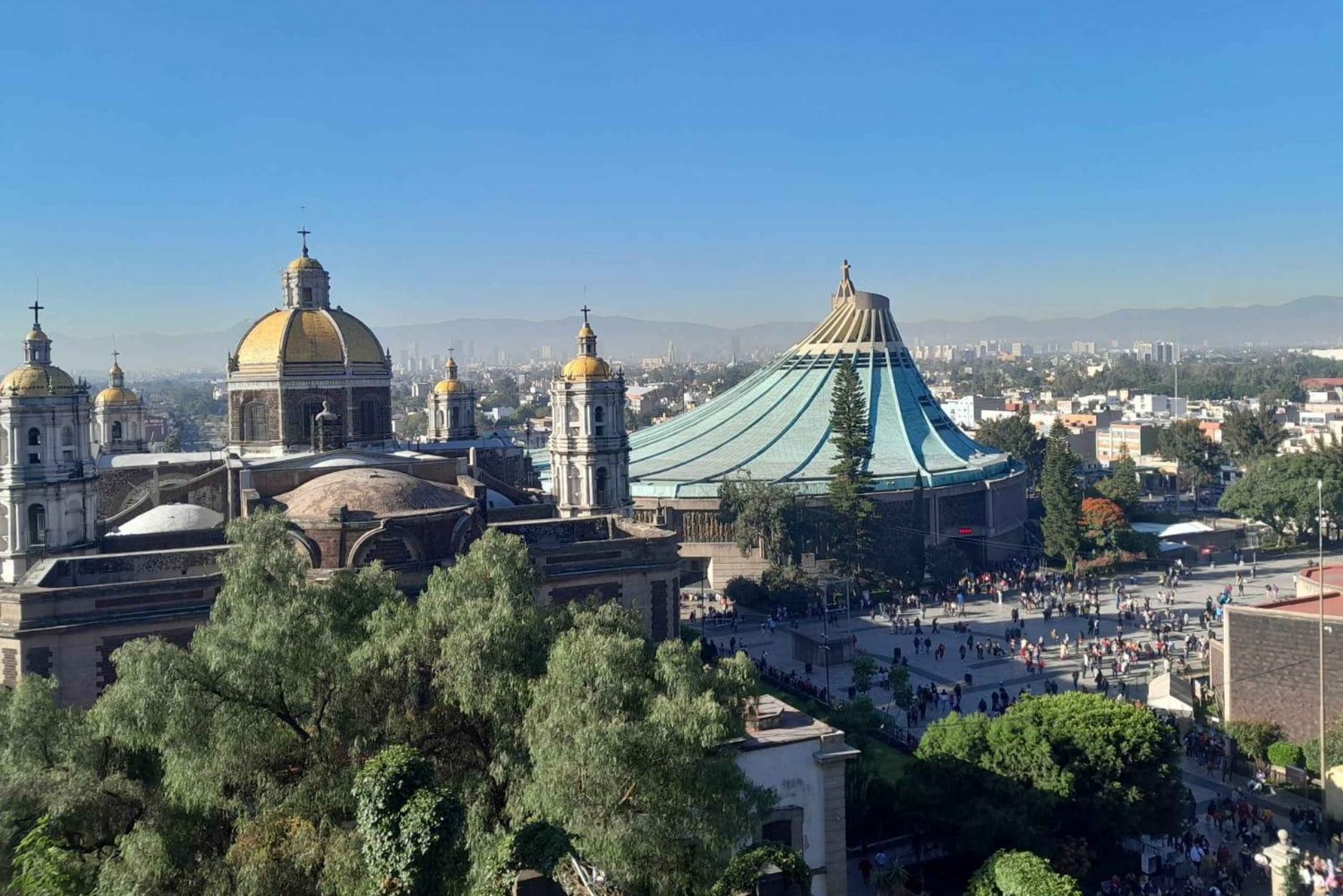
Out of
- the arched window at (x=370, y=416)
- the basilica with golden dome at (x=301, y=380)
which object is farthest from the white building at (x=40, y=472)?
the arched window at (x=370, y=416)

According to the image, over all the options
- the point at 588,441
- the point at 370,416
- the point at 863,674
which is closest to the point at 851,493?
the point at 588,441

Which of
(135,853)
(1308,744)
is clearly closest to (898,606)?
(1308,744)

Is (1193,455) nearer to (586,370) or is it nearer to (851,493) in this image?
(851,493)

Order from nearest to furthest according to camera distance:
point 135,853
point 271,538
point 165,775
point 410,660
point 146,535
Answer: point 135,853 < point 165,775 < point 410,660 < point 271,538 < point 146,535

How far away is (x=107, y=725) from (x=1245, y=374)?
12479cm

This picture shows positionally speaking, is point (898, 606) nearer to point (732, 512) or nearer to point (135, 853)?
point (732, 512)

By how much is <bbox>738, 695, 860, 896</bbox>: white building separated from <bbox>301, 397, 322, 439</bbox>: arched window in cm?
1555

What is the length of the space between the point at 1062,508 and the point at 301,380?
20592 mm

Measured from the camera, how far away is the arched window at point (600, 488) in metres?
25.4

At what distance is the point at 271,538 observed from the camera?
438 inches

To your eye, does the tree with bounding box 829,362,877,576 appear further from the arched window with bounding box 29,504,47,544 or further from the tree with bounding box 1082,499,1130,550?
the arched window with bounding box 29,504,47,544

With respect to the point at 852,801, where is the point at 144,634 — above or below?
above

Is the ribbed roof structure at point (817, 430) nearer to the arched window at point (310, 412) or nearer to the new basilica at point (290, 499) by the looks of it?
the new basilica at point (290, 499)

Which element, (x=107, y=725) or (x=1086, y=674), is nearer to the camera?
(x=107, y=725)
